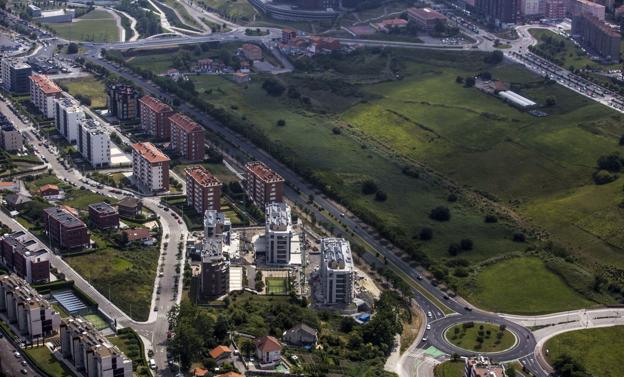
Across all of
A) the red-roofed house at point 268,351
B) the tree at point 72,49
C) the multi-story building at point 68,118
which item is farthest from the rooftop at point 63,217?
the tree at point 72,49

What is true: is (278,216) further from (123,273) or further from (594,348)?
(594,348)

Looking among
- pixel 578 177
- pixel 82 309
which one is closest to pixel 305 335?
pixel 82 309

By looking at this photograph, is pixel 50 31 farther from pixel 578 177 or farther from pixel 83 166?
pixel 578 177

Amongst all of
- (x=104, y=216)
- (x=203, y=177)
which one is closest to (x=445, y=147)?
(x=203, y=177)

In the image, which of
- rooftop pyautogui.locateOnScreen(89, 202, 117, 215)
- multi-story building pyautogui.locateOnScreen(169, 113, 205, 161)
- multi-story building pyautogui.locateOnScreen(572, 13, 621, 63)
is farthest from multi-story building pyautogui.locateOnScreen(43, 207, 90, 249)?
multi-story building pyautogui.locateOnScreen(572, 13, 621, 63)

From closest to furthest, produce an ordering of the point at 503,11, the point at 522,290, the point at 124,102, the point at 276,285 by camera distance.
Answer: the point at 276,285 < the point at 522,290 < the point at 124,102 < the point at 503,11
